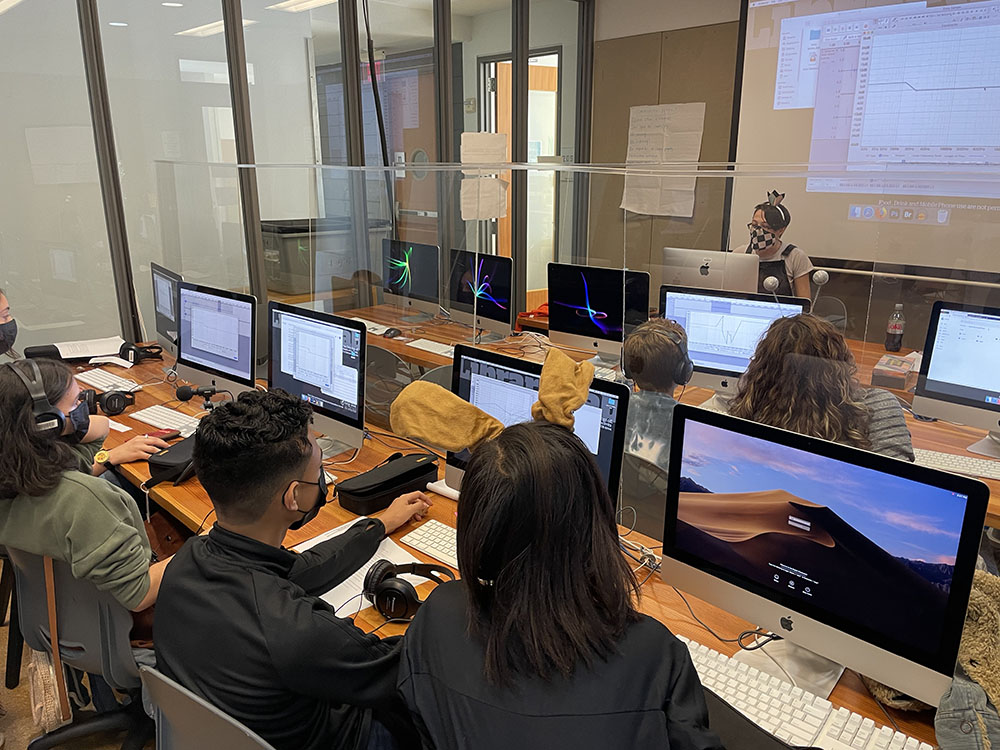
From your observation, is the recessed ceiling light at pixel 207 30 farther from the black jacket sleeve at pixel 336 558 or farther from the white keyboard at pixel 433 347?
the black jacket sleeve at pixel 336 558

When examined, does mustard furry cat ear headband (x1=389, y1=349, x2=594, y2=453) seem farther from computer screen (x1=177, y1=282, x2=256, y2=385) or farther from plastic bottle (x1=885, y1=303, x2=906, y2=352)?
plastic bottle (x1=885, y1=303, x2=906, y2=352)

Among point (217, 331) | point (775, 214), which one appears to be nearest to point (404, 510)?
point (217, 331)

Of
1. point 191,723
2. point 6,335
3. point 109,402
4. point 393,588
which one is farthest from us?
point 6,335

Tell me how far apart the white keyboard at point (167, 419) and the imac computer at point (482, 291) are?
163 cm

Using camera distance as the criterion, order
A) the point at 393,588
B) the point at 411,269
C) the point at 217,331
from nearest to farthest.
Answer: the point at 393,588, the point at 217,331, the point at 411,269

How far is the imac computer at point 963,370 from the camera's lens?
2273 millimetres

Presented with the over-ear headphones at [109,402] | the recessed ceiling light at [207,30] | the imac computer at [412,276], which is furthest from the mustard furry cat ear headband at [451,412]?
the recessed ceiling light at [207,30]

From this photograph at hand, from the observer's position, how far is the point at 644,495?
191cm

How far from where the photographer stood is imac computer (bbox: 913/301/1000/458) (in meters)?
2.27

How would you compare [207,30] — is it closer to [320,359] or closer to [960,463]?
[320,359]

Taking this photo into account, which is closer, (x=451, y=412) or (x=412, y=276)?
(x=451, y=412)

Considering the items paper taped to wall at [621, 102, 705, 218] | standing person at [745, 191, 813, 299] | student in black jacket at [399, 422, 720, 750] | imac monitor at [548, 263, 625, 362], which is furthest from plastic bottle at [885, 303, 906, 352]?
student in black jacket at [399, 422, 720, 750]

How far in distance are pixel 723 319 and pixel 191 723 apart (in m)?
2.40

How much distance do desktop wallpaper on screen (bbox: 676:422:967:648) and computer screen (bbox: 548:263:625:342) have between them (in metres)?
2.15
